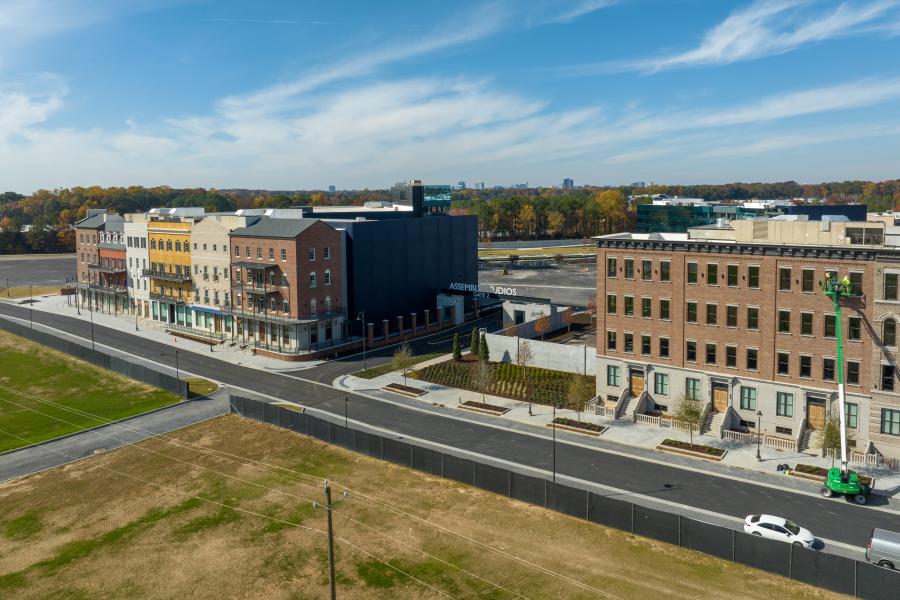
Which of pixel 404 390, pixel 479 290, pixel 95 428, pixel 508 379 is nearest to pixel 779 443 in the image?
pixel 508 379

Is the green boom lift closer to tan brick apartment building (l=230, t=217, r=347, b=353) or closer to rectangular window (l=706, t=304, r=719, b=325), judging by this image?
rectangular window (l=706, t=304, r=719, b=325)

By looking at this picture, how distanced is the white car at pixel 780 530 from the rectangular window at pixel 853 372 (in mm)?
17585

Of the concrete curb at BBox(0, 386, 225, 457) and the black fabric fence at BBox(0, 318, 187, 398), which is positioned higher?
the black fabric fence at BBox(0, 318, 187, 398)

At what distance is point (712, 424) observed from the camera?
59375 millimetres

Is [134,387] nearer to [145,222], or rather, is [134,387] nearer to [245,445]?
[245,445]

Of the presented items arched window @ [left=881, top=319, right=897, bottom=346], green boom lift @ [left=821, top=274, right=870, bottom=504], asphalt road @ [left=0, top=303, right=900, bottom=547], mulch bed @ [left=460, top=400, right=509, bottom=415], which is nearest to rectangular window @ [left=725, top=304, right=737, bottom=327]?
green boom lift @ [left=821, top=274, right=870, bottom=504]

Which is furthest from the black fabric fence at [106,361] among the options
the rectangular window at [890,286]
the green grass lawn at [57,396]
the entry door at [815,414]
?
the rectangular window at [890,286]

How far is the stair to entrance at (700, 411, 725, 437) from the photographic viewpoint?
5838 cm

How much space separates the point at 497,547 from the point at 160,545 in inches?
798

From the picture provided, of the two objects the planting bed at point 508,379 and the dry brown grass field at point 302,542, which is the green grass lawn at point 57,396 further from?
the planting bed at point 508,379

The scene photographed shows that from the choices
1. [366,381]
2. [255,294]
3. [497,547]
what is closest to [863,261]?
[497,547]

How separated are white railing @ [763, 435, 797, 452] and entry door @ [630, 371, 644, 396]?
1209cm

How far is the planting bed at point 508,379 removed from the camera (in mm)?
71562

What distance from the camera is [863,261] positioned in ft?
175
